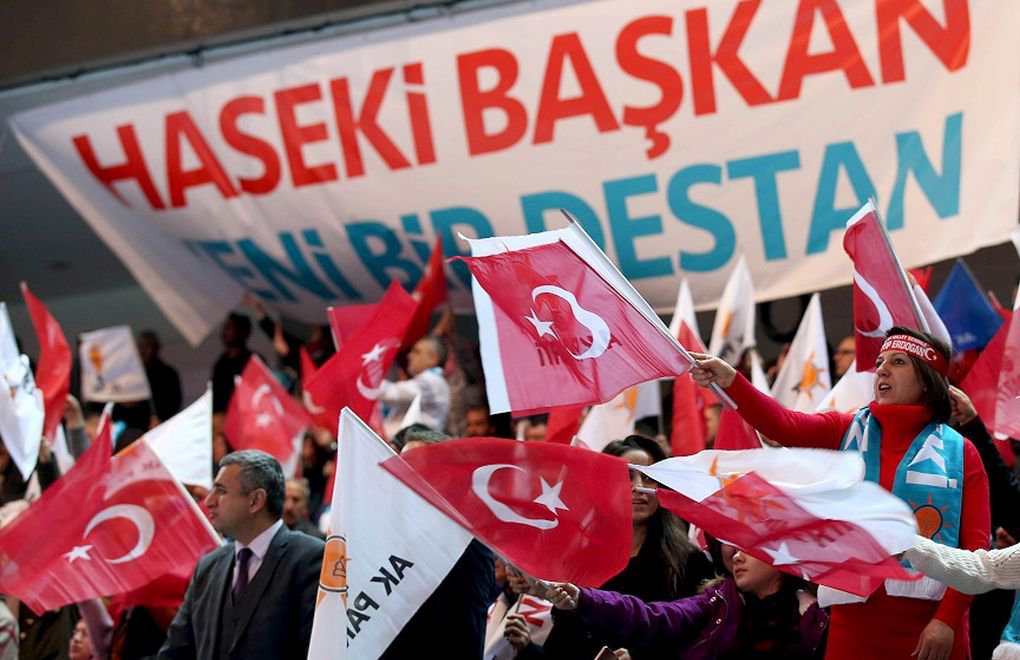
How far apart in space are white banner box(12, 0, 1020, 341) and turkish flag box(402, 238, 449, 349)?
0.51m

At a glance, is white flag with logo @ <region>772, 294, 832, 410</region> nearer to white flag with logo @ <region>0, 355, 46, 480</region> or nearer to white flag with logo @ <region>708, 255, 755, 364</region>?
white flag with logo @ <region>708, 255, 755, 364</region>

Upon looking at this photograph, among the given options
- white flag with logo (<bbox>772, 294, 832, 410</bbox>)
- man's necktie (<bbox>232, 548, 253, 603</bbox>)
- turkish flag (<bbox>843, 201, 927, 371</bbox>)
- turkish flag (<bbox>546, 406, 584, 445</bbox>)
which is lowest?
white flag with logo (<bbox>772, 294, 832, 410</bbox>)

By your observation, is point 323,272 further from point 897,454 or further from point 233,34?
point 897,454

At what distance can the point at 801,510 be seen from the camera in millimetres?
3379

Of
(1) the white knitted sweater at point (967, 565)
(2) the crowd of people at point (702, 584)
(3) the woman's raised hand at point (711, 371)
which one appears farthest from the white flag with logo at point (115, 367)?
Result: (1) the white knitted sweater at point (967, 565)

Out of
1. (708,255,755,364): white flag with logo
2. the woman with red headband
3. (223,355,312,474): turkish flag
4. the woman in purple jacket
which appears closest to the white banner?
(708,255,755,364): white flag with logo

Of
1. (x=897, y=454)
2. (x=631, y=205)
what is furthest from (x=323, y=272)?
(x=897, y=454)

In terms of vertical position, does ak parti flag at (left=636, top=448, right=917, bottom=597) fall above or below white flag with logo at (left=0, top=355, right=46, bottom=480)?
above

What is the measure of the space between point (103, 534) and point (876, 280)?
290 centimetres

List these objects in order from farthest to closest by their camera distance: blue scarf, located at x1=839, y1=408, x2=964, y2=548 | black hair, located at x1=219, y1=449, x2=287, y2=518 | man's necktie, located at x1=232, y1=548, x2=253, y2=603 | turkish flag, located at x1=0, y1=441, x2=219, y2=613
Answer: turkish flag, located at x1=0, y1=441, x2=219, y2=613, black hair, located at x1=219, y1=449, x2=287, y2=518, man's necktie, located at x1=232, y1=548, x2=253, y2=603, blue scarf, located at x1=839, y1=408, x2=964, y2=548

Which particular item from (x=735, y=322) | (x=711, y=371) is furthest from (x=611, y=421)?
(x=711, y=371)

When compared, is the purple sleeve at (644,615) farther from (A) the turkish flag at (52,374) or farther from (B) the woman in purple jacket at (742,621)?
(A) the turkish flag at (52,374)

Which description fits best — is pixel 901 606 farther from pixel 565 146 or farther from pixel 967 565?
pixel 565 146

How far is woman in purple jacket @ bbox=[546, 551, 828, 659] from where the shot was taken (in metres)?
4.03
